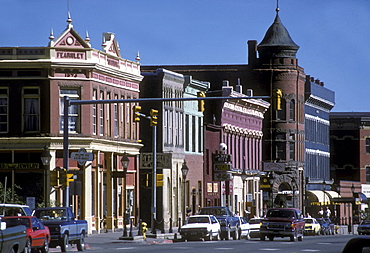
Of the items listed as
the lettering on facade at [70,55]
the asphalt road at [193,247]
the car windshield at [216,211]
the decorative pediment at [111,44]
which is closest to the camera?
the asphalt road at [193,247]

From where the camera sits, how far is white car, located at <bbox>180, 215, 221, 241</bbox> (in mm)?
51219

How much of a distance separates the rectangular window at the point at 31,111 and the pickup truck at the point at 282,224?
1300 cm

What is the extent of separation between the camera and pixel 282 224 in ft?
164

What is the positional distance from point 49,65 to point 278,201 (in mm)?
48055

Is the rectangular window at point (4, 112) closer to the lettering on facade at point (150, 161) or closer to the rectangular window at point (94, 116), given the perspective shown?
the rectangular window at point (94, 116)

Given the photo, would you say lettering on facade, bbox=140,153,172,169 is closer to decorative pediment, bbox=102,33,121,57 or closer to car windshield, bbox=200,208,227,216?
decorative pediment, bbox=102,33,121,57

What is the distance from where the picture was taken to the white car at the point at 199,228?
2016 inches

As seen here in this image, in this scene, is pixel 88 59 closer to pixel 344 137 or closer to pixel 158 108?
pixel 158 108

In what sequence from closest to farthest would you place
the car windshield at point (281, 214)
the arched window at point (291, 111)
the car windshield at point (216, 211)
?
the car windshield at point (281, 214)
the car windshield at point (216, 211)
the arched window at point (291, 111)

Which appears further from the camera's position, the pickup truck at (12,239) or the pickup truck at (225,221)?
the pickup truck at (225,221)

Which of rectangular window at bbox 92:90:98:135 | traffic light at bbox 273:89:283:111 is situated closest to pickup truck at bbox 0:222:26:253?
traffic light at bbox 273:89:283:111

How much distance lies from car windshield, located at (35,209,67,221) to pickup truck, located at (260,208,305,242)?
15.1 meters

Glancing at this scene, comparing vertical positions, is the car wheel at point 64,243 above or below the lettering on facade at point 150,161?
below

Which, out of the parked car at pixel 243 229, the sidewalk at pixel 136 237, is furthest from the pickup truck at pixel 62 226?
the parked car at pixel 243 229
